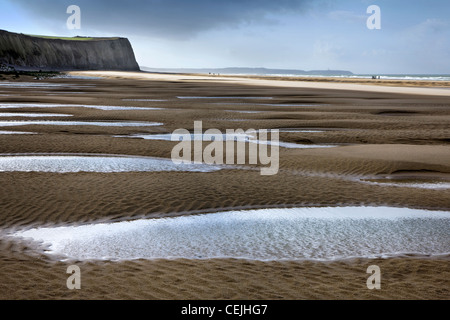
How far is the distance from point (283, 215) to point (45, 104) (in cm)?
2341

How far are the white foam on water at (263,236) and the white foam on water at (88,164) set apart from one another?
3.84 m

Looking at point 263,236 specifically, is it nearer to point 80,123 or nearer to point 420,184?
point 420,184

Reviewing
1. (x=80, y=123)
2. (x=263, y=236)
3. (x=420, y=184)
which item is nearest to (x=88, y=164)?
(x=263, y=236)

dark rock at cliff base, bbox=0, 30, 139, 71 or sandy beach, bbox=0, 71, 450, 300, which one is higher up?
dark rock at cliff base, bbox=0, 30, 139, 71

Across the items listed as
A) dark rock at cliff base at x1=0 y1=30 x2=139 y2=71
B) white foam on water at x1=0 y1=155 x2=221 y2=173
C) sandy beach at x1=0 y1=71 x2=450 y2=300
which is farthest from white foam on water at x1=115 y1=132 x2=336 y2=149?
dark rock at cliff base at x1=0 y1=30 x2=139 y2=71

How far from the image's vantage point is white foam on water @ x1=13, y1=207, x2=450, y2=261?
658 cm

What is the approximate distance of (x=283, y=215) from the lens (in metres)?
8.59

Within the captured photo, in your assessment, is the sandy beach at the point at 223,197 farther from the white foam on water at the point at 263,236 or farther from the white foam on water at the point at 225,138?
the white foam on water at the point at 225,138

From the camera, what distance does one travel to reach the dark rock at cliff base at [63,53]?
11994cm

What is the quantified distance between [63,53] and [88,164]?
14846 centimetres

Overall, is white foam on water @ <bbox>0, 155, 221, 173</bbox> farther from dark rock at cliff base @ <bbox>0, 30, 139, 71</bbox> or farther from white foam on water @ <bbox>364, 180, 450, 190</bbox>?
dark rock at cliff base @ <bbox>0, 30, 139, 71</bbox>

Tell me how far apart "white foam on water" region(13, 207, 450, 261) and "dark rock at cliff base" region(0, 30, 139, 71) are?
118 m

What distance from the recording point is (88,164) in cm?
1243

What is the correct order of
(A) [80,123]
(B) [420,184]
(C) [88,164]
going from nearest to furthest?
(B) [420,184] < (C) [88,164] < (A) [80,123]
